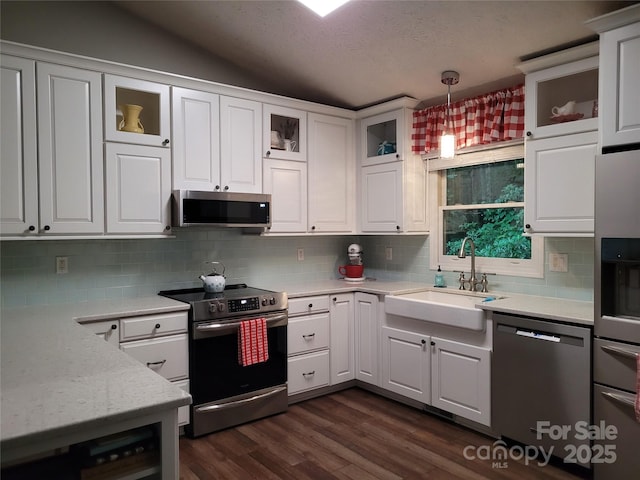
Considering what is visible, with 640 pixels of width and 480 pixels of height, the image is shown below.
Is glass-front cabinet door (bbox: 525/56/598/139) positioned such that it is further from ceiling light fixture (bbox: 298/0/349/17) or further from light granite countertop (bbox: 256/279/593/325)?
ceiling light fixture (bbox: 298/0/349/17)

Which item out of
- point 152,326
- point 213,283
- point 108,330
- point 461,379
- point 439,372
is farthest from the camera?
point 213,283

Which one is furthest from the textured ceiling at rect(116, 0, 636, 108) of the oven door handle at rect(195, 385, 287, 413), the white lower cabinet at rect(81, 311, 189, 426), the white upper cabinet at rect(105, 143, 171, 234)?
the oven door handle at rect(195, 385, 287, 413)

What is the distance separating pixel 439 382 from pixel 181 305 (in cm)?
182

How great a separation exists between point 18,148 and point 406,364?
2.87 m

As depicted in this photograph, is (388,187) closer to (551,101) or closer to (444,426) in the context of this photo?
→ (551,101)

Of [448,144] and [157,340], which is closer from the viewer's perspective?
[157,340]

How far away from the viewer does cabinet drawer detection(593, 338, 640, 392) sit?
2219 mm

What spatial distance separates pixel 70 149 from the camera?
2758 mm

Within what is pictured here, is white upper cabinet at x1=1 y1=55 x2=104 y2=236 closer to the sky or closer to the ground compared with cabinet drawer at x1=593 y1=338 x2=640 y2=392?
closer to the sky

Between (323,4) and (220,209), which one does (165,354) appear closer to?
(220,209)

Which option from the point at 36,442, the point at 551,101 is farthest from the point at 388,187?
the point at 36,442

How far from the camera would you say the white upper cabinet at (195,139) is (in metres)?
3.14

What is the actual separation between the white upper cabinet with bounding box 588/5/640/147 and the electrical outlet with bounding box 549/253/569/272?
3.00 feet

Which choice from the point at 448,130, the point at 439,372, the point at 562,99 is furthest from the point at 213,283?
the point at 562,99
